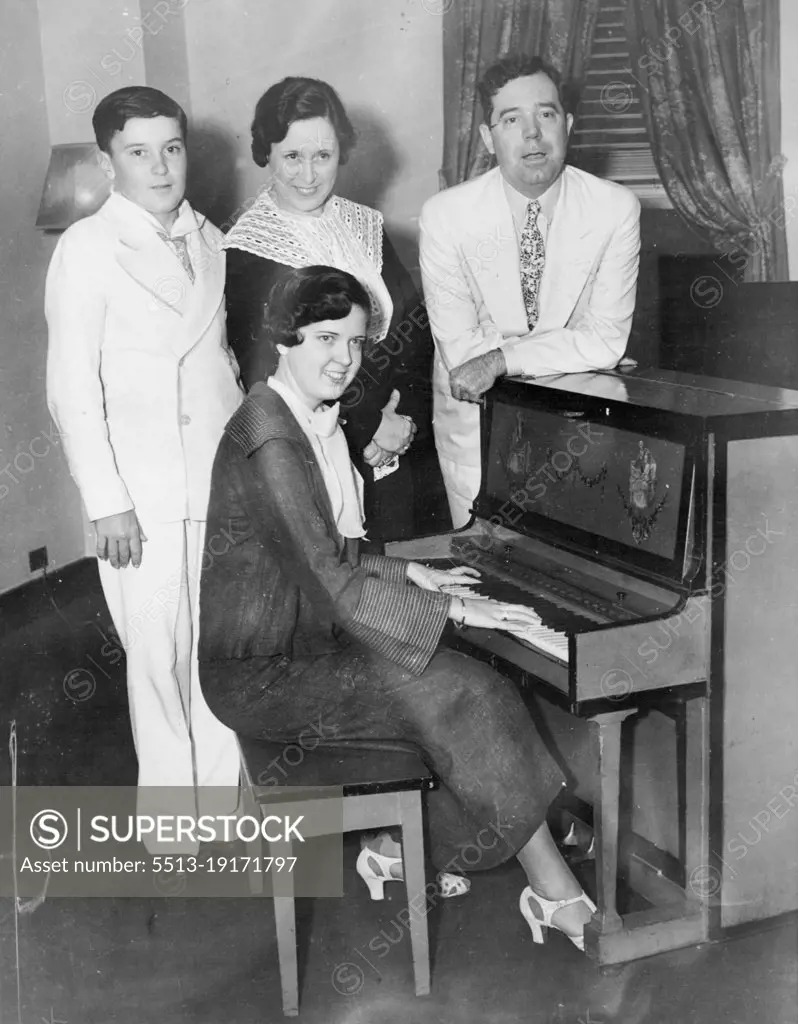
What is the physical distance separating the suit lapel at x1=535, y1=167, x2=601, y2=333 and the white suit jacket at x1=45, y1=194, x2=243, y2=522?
88cm

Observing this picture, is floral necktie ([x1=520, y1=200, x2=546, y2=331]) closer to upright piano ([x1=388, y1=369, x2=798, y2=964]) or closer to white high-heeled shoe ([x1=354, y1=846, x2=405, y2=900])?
upright piano ([x1=388, y1=369, x2=798, y2=964])

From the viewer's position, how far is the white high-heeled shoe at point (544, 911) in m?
2.51

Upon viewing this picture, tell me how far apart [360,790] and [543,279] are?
150 cm

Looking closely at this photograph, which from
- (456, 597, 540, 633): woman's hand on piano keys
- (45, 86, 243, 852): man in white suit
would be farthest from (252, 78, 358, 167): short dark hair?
(456, 597, 540, 633): woman's hand on piano keys

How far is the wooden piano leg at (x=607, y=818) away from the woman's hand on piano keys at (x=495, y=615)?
10.2 inches

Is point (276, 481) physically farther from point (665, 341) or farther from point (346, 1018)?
point (665, 341)

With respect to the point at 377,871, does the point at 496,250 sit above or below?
above

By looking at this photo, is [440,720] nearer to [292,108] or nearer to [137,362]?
[137,362]

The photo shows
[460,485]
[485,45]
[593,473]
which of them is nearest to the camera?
[593,473]

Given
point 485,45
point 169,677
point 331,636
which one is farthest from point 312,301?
point 485,45

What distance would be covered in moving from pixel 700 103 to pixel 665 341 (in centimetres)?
158

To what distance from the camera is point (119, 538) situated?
109 inches

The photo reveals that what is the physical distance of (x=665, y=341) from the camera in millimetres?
3660

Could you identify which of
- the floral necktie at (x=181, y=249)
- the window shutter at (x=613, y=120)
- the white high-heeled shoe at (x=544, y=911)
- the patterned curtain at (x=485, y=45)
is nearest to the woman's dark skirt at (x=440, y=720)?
the white high-heeled shoe at (x=544, y=911)
